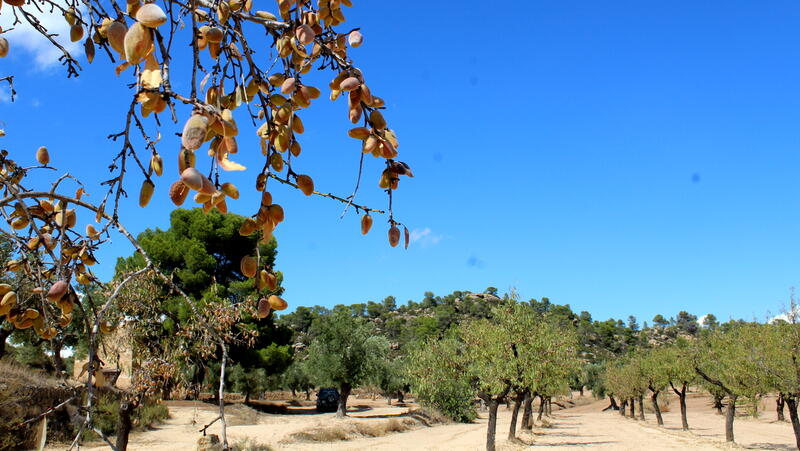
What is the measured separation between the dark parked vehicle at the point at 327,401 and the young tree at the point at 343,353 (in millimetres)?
2944

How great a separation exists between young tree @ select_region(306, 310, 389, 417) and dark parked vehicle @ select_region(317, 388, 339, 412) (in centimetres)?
294

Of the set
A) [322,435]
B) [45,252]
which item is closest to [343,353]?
[322,435]

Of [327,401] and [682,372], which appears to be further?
[327,401]

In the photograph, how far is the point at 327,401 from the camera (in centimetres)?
3369

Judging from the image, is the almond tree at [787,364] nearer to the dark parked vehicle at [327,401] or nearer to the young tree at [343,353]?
the young tree at [343,353]

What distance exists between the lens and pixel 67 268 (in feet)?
4.98

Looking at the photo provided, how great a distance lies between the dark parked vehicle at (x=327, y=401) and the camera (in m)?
33.3

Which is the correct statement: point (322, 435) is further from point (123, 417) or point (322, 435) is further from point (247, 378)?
point (123, 417)

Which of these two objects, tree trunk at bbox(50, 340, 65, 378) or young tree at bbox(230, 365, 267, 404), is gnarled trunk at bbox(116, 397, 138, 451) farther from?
young tree at bbox(230, 365, 267, 404)

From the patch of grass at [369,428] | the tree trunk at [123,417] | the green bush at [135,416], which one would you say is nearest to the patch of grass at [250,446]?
the green bush at [135,416]

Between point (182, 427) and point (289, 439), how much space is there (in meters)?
4.27

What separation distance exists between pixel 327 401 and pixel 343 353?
504cm

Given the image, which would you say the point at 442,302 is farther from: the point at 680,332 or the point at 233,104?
the point at 233,104

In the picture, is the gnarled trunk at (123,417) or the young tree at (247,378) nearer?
the gnarled trunk at (123,417)
